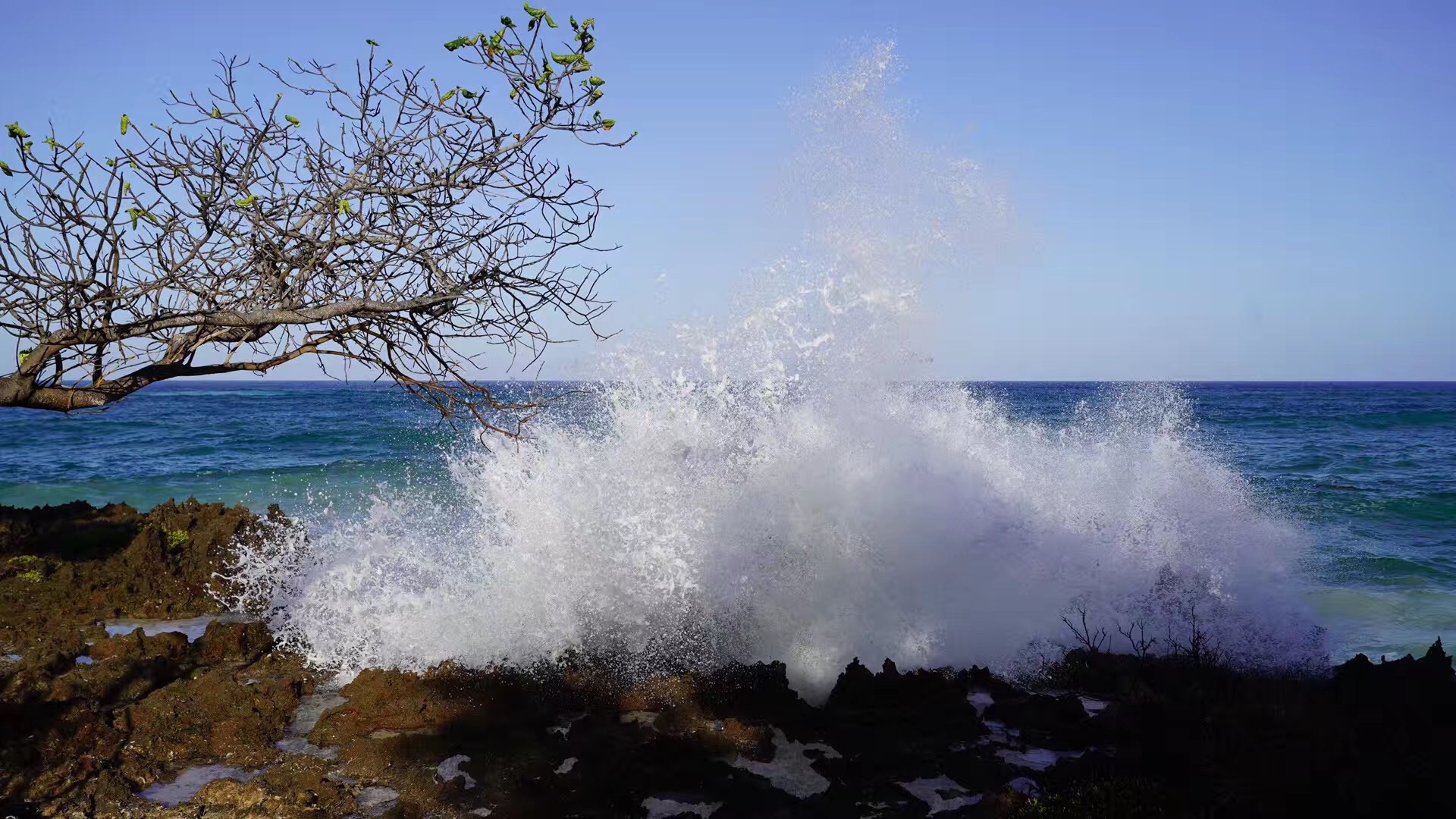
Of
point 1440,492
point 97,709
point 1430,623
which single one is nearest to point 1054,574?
point 1430,623

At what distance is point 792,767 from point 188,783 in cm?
330

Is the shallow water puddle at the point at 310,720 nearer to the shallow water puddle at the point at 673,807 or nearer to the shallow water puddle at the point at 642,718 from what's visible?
the shallow water puddle at the point at 642,718

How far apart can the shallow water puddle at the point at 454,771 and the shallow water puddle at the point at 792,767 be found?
1.45 metres

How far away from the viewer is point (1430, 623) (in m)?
9.70

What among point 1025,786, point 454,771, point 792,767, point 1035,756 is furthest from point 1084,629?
point 454,771

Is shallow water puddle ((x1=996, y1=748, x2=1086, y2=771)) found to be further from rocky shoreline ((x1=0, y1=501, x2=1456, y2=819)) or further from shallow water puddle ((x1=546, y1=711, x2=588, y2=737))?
shallow water puddle ((x1=546, y1=711, x2=588, y2=737))

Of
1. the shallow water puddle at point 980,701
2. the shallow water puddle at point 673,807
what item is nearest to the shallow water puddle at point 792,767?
the shallow water puddle at point 673,807

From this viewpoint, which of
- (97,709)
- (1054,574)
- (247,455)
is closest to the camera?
(97,709)

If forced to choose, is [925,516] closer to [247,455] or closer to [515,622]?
[515,622]

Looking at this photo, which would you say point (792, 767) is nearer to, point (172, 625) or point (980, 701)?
point (980, 701)

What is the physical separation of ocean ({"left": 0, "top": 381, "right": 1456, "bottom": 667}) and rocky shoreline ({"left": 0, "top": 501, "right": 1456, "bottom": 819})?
222 centimetres

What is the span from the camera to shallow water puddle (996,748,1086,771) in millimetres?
5316

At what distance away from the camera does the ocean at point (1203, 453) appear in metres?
11.0

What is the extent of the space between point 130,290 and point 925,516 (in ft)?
22.7
